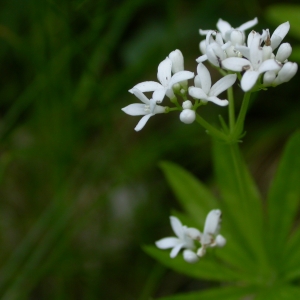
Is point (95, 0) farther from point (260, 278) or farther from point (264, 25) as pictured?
point (260, 278)

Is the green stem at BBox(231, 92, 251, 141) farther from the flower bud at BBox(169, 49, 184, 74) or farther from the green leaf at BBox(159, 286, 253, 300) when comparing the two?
the green leaf at BBox(159, 286, 253, 300)

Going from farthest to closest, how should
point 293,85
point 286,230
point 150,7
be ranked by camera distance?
1. point 150,7
2. point 293,85
3. point 286,230

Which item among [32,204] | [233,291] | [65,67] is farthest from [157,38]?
[233,291]

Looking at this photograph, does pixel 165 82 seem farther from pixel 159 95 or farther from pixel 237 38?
pixel 237 38

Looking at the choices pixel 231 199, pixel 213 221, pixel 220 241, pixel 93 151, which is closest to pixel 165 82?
pixel 213 221

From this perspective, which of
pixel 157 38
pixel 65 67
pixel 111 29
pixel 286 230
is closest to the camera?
pixel 286 230

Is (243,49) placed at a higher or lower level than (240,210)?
higher
